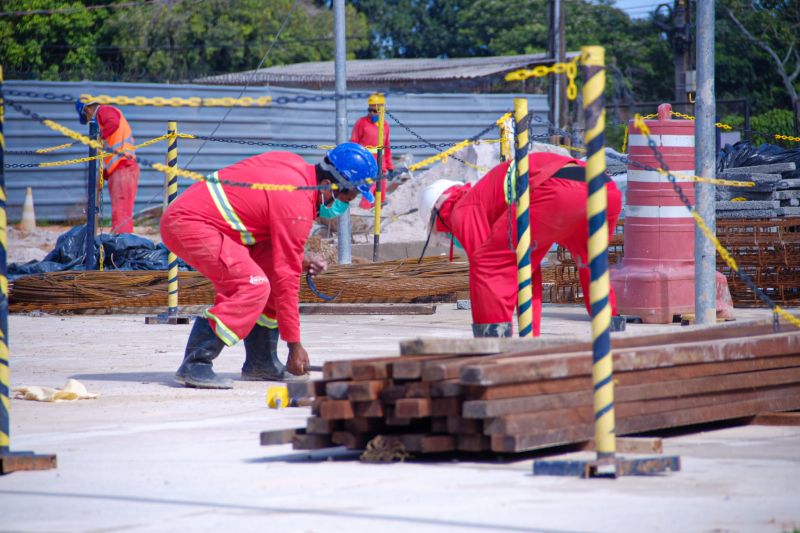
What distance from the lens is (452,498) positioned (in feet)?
16.8

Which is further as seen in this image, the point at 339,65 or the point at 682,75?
the point at 682,75

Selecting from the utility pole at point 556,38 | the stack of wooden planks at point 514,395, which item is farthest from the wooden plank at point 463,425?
the utility pole at point 556,38

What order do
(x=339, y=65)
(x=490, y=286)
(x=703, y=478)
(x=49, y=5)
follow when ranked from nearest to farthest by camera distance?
(x=703, y=478)
(x=490, y=286)
(x=339, y=65)
(x=49, y=5)

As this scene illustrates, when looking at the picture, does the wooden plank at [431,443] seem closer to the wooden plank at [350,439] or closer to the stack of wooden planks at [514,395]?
the stack of wooden planks at [514,395]

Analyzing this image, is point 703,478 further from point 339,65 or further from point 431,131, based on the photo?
point 431,131

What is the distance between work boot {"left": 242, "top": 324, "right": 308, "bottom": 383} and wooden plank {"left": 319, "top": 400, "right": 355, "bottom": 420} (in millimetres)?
3011

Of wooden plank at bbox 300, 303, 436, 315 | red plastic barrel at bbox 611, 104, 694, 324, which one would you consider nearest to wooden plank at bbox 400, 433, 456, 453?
red plastic barrel at bbox 611, 104, 694, 324

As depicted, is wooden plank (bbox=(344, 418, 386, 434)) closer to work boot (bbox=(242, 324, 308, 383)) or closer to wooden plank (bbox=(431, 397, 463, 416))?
wooden plank (bbox=(431, 397, 463, 416))

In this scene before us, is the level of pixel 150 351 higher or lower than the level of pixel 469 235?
lower

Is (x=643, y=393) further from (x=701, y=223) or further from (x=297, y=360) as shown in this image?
(x=297, y=360)

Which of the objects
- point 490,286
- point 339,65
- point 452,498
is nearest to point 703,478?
point 452,498

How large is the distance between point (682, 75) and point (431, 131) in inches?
230

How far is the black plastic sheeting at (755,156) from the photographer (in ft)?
54.8

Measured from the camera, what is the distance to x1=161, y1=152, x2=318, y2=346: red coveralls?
833 centimetres
